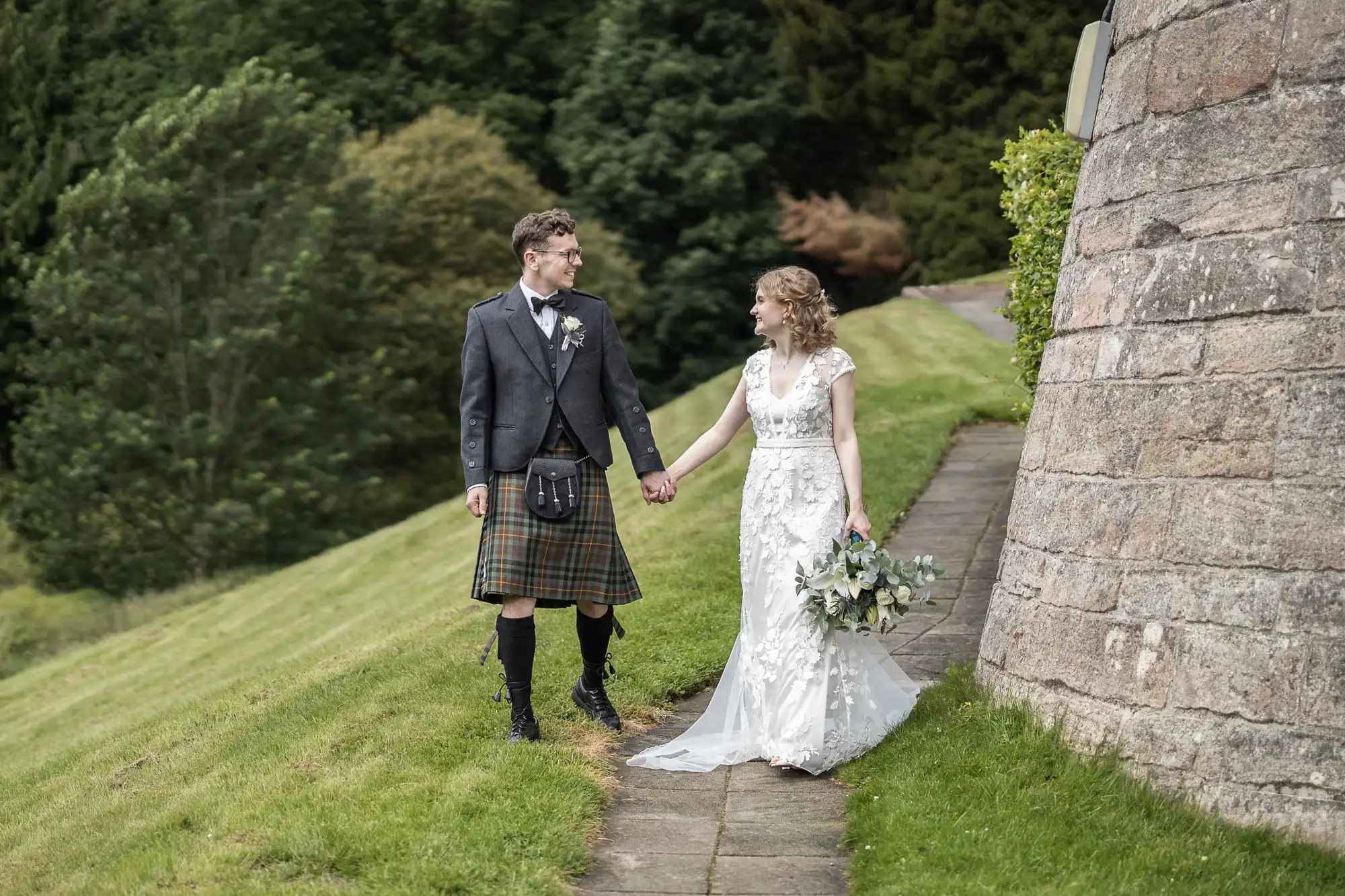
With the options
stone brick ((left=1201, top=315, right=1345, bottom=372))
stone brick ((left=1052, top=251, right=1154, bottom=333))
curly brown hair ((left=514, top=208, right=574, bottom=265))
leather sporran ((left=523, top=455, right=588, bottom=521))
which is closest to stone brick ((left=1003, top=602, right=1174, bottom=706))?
stone brick ((left=1201, top=315, right=1345, bottom=372))

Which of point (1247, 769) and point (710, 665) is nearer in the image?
point (1247, 769)

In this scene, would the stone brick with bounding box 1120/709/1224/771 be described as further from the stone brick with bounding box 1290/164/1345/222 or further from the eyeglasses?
the eyeglasses

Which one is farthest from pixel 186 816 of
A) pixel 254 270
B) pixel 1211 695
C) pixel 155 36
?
pixel 155 36

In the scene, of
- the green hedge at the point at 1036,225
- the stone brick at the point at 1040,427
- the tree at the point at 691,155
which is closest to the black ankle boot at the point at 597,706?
the stone brick at the point at 1040,427

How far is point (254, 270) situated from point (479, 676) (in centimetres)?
1838

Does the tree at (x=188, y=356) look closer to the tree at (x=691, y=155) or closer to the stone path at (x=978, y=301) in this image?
the tree at (x=691, y=155)

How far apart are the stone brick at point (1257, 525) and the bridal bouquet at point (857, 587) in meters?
0.99

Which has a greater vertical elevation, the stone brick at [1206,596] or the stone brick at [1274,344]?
the stone brick at [1274,344]

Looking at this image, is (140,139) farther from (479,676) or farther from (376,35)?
(479,676)

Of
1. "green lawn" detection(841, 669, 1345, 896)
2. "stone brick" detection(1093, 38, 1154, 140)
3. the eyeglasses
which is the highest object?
"stone brick" detection(1093, 38, 1154, 140)

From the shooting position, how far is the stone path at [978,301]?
1862 centimetres

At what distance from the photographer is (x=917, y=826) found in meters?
5.01

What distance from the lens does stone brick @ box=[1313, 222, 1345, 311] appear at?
15.9 ft

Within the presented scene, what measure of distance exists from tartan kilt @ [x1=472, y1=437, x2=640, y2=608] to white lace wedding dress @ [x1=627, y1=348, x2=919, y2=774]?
57cm
